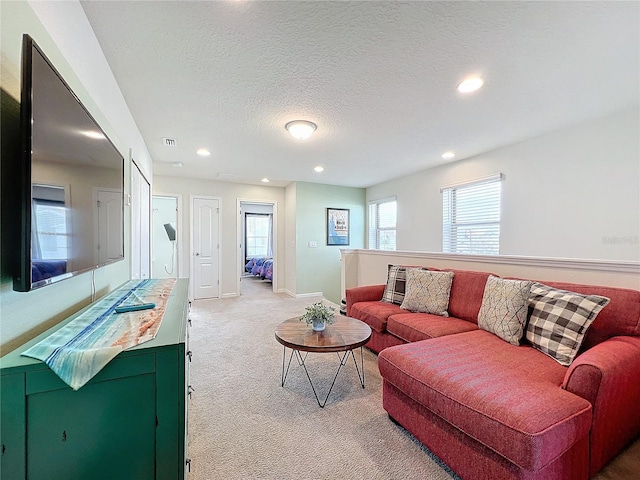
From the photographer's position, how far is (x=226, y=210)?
5.74 metres

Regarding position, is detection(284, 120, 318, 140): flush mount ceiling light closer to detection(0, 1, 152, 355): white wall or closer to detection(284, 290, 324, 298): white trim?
detection(0, 1, 152, 355): white wall

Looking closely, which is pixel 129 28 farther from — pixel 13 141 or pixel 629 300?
pixel 629 300

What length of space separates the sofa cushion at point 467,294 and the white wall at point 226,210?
13.8 feet

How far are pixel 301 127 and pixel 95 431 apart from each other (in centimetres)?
270

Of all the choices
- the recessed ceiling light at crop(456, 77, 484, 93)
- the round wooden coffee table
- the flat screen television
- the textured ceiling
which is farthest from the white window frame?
the flat screen television

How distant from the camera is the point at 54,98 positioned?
3.23 feet

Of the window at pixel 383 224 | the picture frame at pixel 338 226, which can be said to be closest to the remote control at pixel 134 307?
the picture frame at pixel 338 226

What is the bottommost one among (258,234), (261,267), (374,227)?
(261,267)

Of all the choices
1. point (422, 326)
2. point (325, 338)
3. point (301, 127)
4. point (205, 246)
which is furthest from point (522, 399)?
point (205, 246)

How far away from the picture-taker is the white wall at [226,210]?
536 centimetres

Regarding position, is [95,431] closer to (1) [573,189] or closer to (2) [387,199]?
(1) [573,189]

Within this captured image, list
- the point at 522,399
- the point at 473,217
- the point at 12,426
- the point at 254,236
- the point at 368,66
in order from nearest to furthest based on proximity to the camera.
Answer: the point at 12,426 < the point at 522,399 < the point at 368,66 < the point at 473,217 < the point at 254,236

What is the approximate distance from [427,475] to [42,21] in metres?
2.70

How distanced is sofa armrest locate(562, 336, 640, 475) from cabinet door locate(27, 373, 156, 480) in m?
1.82
